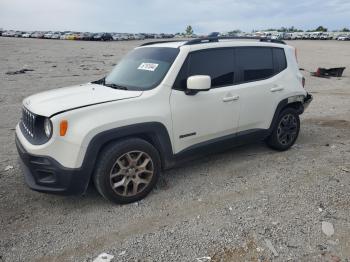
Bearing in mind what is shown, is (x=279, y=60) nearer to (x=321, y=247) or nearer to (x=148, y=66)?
(x=148, y=66)

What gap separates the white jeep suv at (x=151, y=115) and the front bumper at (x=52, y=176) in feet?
0.03

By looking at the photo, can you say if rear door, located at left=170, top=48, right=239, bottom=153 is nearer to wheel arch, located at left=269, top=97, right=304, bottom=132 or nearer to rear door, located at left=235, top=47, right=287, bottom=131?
rear door, located at left=235, top=47, right=287, bottom=131

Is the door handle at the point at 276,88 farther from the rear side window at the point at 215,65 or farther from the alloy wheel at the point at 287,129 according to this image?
the rear side window at the point at 215,65

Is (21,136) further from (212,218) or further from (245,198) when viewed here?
(245,198)

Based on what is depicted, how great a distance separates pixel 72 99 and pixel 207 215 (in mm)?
1934

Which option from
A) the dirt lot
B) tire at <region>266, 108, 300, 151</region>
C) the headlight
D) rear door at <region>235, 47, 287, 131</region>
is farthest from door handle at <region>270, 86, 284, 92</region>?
the headlight

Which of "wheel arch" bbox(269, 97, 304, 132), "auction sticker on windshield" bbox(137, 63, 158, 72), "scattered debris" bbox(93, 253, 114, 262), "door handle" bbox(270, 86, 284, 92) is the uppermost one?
"auction sticker on windshield" bbox(137, 63, 158, 72)

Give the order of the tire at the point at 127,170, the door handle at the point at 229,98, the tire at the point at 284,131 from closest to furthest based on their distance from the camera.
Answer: the tire at the point at 127,170
the door handle at the point at 229,98
the tire at the point at 284,131

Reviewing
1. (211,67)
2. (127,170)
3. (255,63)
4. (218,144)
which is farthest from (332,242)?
(255,63)

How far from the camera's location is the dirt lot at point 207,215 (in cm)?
306

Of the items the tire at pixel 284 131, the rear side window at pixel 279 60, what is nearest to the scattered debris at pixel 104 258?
the tire at pixel 284 131

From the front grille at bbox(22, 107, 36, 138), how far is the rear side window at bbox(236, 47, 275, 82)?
2.77 meters

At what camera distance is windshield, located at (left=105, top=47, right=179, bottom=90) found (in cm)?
407

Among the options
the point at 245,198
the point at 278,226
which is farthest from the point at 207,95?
the point at 278,226
